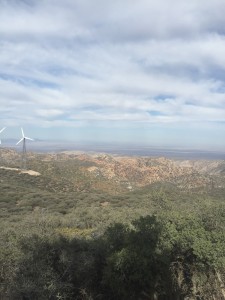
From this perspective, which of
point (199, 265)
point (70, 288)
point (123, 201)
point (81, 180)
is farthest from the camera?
point (81, 180)

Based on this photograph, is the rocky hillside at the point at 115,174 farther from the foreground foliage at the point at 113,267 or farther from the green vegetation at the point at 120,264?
the foreground foliage at the point at 113,267

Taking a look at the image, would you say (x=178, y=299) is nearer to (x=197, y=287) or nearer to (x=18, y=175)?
(x=197, y=287)

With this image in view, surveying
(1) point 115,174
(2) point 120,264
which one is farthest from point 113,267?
(1) point 115,174

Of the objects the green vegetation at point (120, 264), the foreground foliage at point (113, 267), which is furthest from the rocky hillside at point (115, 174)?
the foreground foliage at point (113, 267)

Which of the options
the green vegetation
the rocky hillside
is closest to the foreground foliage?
the green vegetation

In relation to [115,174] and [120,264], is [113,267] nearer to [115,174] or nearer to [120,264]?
[120,264]

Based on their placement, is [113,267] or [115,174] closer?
[113,267]

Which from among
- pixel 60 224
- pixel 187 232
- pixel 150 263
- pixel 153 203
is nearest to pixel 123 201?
pixel 153 203

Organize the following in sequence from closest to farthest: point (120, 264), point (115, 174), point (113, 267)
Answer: point (120, 264), point (113, 267), point (115, 174)

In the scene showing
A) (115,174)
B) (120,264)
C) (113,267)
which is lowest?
(115,174)

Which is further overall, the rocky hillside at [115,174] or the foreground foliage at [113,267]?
the rocky hillside at [115,174]

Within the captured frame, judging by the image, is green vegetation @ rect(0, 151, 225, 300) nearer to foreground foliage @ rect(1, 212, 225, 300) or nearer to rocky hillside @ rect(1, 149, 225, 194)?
foreground foliage @ rect(1, 212, 225, 300)
